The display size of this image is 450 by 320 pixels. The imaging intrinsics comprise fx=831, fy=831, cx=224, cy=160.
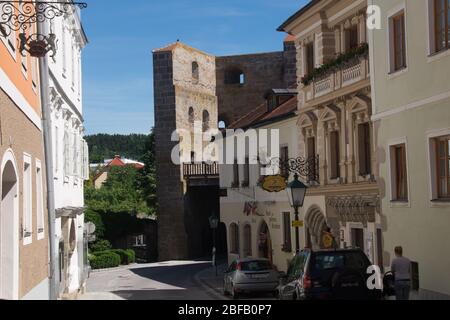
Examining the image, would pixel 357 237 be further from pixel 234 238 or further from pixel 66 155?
pixel 234 238

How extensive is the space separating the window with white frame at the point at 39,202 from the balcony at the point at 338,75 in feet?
33.5

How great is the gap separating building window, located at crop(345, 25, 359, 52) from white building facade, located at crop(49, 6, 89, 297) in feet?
29.4

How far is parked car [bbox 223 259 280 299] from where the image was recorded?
27.2 m

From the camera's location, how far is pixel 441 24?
18578 mm

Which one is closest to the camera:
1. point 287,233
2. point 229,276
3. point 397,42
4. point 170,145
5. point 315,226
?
point 397,42

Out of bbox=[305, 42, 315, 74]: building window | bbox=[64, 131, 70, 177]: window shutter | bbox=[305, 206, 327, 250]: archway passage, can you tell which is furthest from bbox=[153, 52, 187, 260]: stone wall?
bbox=[64, 131, 70, 177]: window shutter

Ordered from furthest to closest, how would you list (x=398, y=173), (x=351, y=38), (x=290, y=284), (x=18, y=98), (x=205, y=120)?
(x=205, y=120) → (x=351, y=38) → (x=398, y=173) → (x=290, y=284) → (x=18, y=98)

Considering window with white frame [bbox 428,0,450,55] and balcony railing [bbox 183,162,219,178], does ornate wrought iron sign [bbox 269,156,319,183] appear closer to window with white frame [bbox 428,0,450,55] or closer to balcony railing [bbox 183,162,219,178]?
window with white frame [bbox 428,0,450,55]

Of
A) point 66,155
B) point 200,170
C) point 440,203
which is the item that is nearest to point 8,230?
point 440,203

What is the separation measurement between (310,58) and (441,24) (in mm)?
11971

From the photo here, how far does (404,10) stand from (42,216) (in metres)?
9.96
